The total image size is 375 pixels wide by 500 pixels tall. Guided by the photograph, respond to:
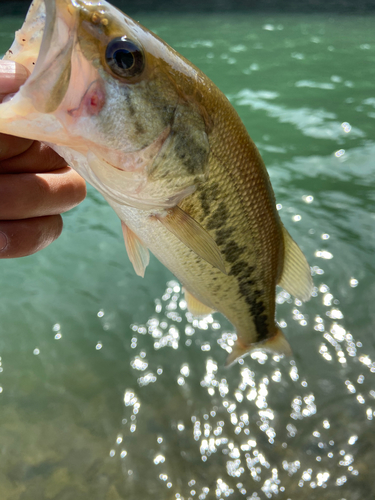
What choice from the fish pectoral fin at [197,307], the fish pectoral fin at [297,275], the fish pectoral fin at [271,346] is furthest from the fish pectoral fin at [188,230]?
the fish pectoral fin at [271,346]

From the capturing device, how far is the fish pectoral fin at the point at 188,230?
1237 mm

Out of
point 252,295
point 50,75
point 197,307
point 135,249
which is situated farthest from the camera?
point 197,307

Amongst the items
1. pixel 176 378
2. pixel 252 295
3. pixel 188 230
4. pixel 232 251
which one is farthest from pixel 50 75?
pixel 176 378

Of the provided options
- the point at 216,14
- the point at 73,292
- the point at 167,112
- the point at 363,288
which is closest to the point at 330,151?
the point at 363,288

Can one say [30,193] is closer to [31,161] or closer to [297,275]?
[31,161]

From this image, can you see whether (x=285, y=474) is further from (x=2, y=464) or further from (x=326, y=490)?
(x=2, y=464)

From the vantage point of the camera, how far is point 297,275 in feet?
6.05

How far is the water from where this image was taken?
7.77 feet

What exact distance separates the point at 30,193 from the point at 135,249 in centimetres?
43

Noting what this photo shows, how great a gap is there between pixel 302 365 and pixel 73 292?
2.17m

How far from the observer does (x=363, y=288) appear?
3.60 meters

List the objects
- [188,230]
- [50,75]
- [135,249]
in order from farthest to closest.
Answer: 1. [135,249]
2. [188,230]
3. [50,75]

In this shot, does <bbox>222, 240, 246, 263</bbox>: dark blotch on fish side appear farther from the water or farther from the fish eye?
the water

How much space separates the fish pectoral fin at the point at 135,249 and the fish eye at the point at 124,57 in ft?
1.95
